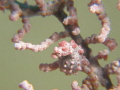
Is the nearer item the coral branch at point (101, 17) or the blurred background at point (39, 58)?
the coral branch at point (101, 17)

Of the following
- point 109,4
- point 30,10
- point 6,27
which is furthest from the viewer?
point 6,27

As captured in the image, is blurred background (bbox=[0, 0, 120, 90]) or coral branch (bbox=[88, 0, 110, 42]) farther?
blurred background (bbox=[0, 0, 120, 90])

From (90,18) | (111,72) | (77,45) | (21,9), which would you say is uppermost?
(90,18)

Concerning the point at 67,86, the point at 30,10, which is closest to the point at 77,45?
the point at 30,10

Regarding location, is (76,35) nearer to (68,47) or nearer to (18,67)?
(68,47)

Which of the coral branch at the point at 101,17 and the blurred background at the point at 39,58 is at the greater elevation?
the blurred background at the point at 39,58

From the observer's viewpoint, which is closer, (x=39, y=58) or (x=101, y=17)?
(x=101, y=17)

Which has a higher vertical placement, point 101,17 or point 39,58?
point 39,58

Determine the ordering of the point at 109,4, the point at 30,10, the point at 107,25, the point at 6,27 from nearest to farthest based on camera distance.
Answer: the point at 107,25
the point at 30,10
the point at 109,4
the point at 6,27

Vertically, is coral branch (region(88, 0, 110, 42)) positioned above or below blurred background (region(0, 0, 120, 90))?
below

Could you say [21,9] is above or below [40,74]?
below

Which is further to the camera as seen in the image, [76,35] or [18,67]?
[18,67]
